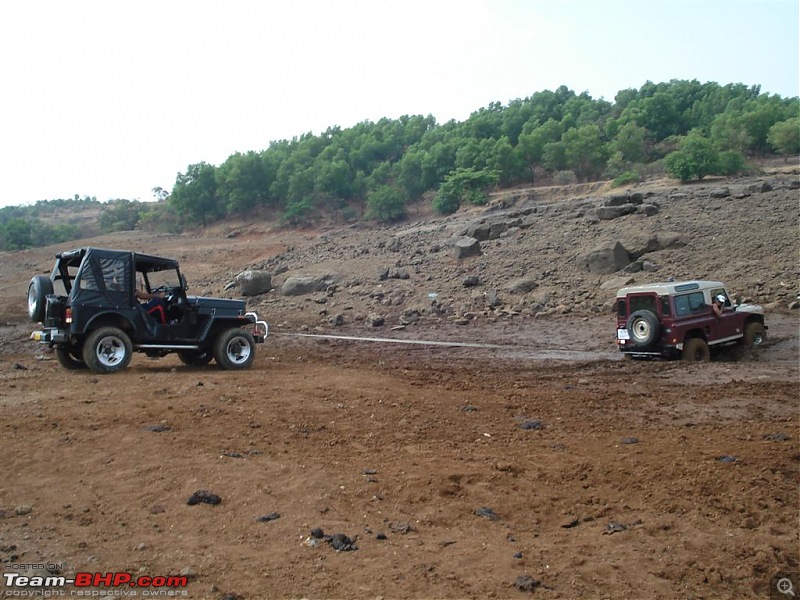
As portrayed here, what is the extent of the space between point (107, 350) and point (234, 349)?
2.31m

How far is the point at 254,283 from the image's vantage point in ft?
93.6

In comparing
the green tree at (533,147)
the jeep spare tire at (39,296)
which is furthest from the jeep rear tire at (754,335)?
the green tree at (533,147)

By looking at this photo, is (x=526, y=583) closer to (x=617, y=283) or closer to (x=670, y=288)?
(x=670, y=288)

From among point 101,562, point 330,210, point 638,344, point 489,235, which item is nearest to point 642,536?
point 101,562

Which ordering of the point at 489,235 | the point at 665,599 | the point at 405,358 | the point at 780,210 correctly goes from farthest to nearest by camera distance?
the point at 489,235 → the point at 780,210 → the point at 405,358 → the point at 665,599

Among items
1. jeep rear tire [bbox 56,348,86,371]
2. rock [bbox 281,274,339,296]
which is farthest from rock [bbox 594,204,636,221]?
jeep rear tire [bbox 56,348,86,371]

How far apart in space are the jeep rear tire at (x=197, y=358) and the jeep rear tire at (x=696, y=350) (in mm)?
9391

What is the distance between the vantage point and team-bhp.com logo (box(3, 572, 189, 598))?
159 inches

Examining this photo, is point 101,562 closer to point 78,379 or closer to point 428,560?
point 428,560

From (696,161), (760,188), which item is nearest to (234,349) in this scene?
(760,188)

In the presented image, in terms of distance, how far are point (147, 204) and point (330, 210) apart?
29.3m

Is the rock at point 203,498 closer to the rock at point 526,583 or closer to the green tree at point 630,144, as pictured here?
the rock at point 526,583

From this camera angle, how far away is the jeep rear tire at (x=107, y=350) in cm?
1129

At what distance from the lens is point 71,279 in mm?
12227
